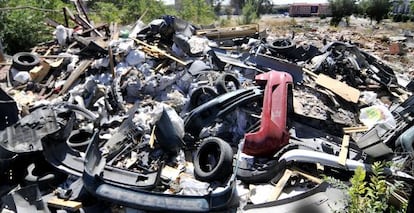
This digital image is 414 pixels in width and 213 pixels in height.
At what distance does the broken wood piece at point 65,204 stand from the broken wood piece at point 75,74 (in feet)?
12.5

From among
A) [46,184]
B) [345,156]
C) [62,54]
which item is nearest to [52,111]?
[46,184]

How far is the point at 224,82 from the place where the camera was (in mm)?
6242

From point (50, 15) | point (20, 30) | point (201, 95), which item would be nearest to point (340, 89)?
point (201, 95)

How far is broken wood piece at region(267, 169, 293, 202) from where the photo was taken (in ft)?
13.6

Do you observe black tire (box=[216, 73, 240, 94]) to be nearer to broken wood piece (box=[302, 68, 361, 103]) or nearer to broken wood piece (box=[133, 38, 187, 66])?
broken wood piece (box=[133, 38, 187, 66])

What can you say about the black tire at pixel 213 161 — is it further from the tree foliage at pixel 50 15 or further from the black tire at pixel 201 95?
the tree foliage at pixel 50 15

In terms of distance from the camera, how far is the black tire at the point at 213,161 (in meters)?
4.45

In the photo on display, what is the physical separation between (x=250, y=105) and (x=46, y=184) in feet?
11.0

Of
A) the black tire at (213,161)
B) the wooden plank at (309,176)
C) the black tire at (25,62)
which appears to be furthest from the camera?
the black tire at (25,62)

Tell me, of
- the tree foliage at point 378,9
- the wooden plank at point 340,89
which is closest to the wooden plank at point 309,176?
the wooden plank at point 340,89

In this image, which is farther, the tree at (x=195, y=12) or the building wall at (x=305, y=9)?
the building wall at (x=305, y=9)

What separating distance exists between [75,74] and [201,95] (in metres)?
3.50

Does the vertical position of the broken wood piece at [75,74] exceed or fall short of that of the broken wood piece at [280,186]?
it exceeds it

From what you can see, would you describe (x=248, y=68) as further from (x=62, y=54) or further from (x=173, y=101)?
(x=62, y=54)
